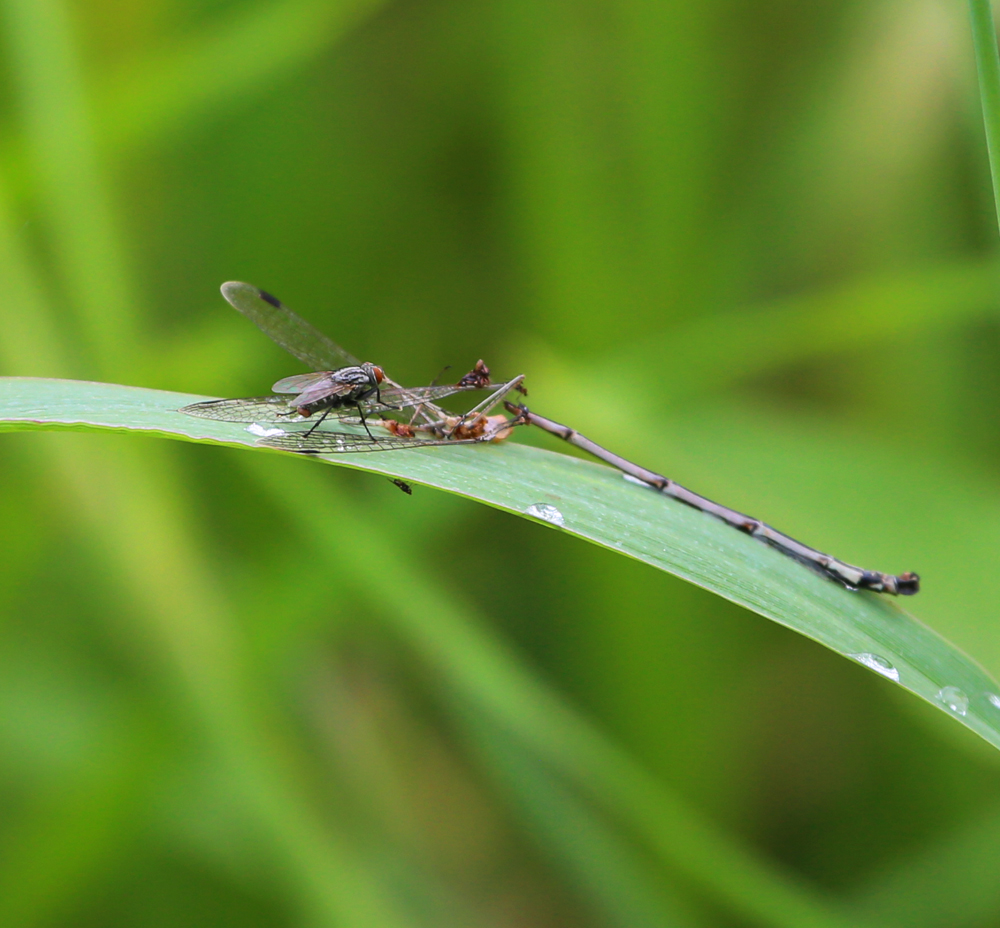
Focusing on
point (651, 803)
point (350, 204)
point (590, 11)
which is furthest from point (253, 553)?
point (590, 11)

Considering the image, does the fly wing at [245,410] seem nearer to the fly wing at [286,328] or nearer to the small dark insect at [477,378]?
the fly wing at [286,328]

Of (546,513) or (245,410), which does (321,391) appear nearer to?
(245,410)

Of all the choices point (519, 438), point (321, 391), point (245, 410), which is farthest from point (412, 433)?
point (519, 438)

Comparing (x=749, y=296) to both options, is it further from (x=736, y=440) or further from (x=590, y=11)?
(x=590, y=11)

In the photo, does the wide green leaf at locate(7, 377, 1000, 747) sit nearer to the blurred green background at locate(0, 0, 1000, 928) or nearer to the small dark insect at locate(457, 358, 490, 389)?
the small dark insect at locate(457, 358, 490, 389)

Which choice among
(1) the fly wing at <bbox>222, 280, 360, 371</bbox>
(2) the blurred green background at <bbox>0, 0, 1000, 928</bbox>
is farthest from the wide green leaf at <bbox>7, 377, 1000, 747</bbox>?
(2) the blurred green background at <bbox>0, 0, 1000, 928</bbox>

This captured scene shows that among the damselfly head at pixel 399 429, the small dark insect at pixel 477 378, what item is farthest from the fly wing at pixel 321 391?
the small dark insect at pixel 477 378
